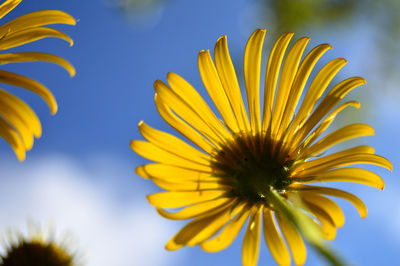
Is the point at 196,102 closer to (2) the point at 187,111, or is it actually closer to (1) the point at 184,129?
(2) the point at 187,111

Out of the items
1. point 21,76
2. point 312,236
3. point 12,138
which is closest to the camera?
point 312,236

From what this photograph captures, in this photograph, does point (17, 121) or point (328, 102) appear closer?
point (17, 121)

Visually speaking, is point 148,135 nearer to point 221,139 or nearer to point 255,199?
point 221,139

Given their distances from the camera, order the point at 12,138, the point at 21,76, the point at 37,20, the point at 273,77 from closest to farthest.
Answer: the point at 12,138
the point at 21,76
the point at 37,20
the point at 273,77

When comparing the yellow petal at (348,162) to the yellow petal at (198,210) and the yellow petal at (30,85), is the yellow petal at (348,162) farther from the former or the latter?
the yellow petal at (30,85)

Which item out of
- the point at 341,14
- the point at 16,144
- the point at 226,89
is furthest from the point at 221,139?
the point at 341,14

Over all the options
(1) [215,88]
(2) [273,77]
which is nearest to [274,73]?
(2) [273,77]

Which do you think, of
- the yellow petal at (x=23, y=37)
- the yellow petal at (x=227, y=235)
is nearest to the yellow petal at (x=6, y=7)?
the yellow petal at (x=23, y=37)
